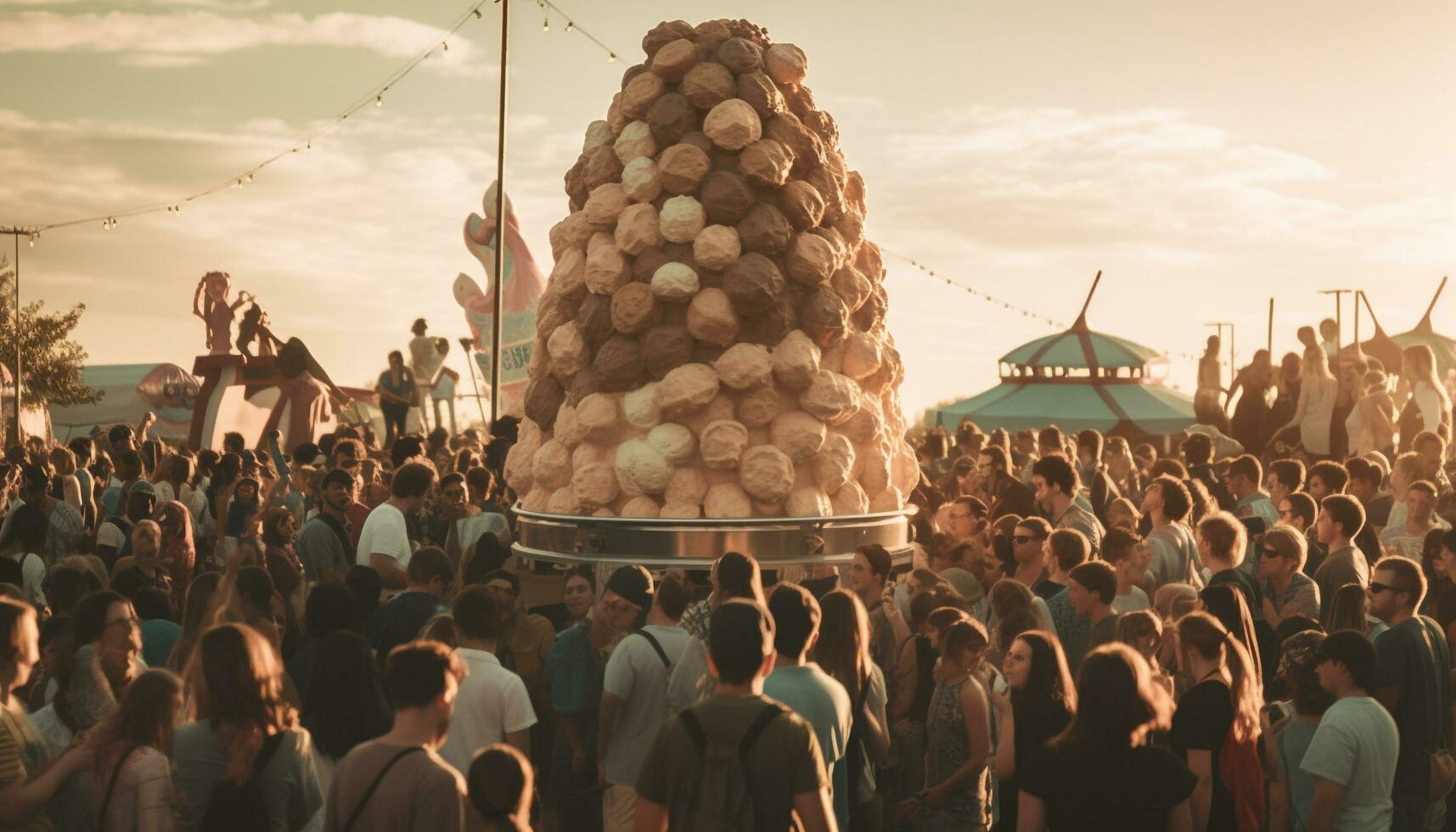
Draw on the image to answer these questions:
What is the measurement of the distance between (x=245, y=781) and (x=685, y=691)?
200 cm

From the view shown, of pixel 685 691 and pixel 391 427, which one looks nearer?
pixel 685 691

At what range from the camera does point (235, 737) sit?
15.3 ft

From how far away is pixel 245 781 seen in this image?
466 centimetres

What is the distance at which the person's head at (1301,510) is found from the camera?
9.56 m

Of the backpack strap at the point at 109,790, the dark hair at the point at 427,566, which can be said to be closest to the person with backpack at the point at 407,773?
the backpack strap at the point at 109,790

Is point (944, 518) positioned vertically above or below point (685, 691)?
above

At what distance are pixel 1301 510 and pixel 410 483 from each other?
5.55 m

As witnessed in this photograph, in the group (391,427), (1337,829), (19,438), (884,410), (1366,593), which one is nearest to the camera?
(1337,829)

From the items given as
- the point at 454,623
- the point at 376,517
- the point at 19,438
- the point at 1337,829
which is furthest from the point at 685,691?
the point at 19,438

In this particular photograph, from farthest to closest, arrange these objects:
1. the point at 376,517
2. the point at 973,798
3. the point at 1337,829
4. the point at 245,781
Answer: the point at 376,517, the point at 973,798, the point at 1337,829, the point at 245,781

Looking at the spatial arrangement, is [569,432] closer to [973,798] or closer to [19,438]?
[973,798]

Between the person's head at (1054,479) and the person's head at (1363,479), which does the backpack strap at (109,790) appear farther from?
the person's head at (1363,479)

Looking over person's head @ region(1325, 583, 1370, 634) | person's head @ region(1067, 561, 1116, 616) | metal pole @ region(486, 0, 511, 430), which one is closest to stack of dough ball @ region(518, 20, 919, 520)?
person's head @ region(1067, 561, 1116, 616)

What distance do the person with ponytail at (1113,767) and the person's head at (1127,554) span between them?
12.0 ft
